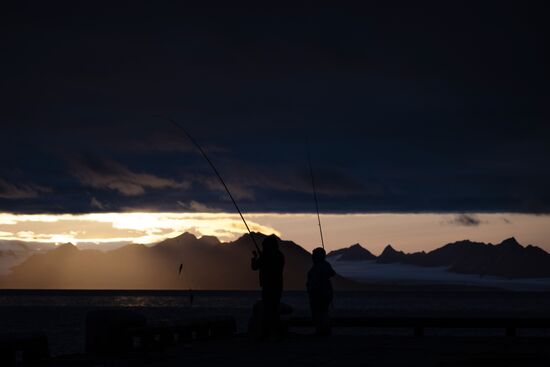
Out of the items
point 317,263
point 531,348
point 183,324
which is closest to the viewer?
point 531,348

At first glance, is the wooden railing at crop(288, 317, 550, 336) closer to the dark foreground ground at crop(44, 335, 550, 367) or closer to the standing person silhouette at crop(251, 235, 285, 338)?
the dark foreground ground at crop(44, 335, 550, 367)

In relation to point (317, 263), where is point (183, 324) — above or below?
below

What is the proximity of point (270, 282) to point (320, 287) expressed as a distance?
71.4 inches

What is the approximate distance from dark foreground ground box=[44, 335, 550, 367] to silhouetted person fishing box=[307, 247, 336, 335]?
4.28 feet

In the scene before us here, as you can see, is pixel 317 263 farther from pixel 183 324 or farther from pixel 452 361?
pixel 452 361

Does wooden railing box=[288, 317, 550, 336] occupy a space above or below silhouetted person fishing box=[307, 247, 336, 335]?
below

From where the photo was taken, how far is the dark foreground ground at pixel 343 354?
1325 cm

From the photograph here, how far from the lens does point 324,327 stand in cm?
2058

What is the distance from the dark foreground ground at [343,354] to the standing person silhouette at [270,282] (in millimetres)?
469

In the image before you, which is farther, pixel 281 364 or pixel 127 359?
pixel 127 359

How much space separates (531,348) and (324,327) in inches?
217

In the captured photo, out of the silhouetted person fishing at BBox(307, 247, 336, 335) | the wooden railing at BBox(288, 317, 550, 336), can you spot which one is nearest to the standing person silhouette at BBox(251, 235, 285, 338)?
the silhouetted person fishing at BBox(307, 247, 336, 335)

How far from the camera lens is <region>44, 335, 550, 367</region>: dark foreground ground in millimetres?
13250

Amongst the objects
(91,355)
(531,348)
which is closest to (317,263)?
(531,348)
